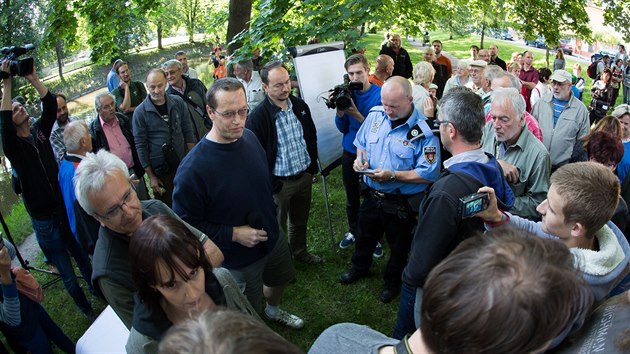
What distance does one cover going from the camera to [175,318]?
168 cm

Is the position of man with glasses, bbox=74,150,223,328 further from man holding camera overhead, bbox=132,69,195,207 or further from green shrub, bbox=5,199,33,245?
green shrub, bbox=5,199,33,245

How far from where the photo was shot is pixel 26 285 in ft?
8.60

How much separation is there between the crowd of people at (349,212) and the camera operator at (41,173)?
0.05 ft

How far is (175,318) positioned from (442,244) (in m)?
1.31

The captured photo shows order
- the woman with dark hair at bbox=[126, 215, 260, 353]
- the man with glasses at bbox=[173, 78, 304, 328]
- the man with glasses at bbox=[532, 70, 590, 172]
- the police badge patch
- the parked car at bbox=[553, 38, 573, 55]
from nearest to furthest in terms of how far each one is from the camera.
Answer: the woman with dark hair at bbox=[126, 215, 260, 353]
the man with glasses at bbox=[173, 78, 304, 328]
the police badge patch
the man with glasses at bbox=[532, 70, 590, 172]
the parked car at bbox=[553, 38, 573, 55]

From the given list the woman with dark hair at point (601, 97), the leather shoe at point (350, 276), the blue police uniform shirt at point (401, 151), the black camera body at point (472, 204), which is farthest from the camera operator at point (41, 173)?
the woman with dark hair at point (601, 97)

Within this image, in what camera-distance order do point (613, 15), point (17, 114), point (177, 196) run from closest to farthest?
1. point (177, 196)
2. point (17, 114)
3. point (613, 15)

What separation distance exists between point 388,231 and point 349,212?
1033 millimetres

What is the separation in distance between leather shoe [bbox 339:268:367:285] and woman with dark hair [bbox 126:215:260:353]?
2382 mm

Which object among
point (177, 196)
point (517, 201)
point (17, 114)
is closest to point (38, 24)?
point (17, 114)

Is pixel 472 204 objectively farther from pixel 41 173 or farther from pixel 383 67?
pixel 383 67

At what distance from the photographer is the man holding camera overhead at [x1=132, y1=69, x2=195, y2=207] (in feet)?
14.4

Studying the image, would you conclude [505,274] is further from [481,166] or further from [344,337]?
[481,166]

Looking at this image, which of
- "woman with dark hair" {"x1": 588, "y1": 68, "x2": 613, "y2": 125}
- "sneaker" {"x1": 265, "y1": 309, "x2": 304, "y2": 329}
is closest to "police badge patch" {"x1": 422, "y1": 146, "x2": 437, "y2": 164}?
"sneaker" {"x1": 265, "y1": 309, "x2": 304, "y2": 329}
